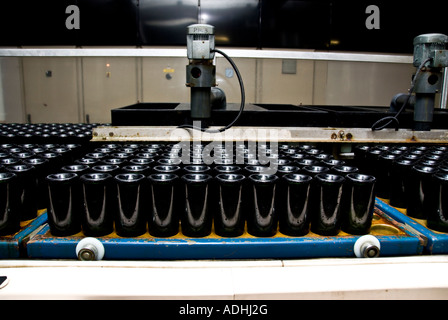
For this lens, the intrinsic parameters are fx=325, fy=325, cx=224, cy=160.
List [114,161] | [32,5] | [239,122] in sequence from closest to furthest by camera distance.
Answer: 1. [114,161]
2. [239,122]
3. [32,5]

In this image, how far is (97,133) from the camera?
1576 millimetres

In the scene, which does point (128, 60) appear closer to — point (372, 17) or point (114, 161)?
point (372, 17)

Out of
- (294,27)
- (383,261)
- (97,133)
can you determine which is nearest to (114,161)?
(97,133)

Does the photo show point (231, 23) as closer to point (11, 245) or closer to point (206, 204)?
point (206, 204)

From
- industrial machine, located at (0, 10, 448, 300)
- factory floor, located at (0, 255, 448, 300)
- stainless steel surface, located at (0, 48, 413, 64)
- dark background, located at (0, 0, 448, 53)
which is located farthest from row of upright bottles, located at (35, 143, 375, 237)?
dark background, located at (0, 0, 448, 53)

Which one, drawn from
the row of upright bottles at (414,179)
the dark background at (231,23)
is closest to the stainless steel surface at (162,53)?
the dark background at (231,23)

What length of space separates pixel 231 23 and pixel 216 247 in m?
2.38

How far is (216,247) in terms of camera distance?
34.8 inches

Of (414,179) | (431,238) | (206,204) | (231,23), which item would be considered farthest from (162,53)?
(431,238)

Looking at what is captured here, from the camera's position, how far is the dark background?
2727mm

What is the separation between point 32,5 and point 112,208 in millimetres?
2608

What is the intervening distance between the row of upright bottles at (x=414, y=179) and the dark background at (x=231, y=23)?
68.1 inches

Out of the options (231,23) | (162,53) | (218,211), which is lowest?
(218,211)

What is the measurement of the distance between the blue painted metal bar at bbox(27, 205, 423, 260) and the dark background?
2.26 meters
